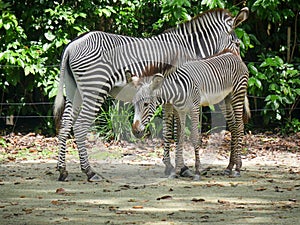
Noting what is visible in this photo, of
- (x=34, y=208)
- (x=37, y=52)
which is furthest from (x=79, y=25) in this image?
(x=34, y=208)

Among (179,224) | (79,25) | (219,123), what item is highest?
(79,25)

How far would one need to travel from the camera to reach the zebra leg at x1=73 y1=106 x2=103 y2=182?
307 inches

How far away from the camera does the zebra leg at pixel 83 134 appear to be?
779 cm

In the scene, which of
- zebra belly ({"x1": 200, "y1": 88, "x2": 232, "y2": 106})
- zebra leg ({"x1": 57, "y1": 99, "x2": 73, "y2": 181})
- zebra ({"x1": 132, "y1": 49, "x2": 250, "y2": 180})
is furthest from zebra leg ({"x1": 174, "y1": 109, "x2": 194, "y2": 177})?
zebra leg ({"x1": 57, "y1": 99, "x2": 73, "y2": 181})

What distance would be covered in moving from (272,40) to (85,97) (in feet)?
19.2

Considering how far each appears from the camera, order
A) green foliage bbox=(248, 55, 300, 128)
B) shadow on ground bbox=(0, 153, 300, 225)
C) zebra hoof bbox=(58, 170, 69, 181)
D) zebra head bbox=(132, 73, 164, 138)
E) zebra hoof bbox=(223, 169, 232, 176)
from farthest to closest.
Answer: green foliage bbox=(248, 55, 300, 128) → zebra hoof bbox=(223, 169, 232, 176) → zebra hoof bbox=(58, 170, 69, 181) → zebra head bbox=(132, 73, 164, 138) → shadow on ground bbox=(0, 153, 300, 225)

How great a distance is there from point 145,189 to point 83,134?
120 cm

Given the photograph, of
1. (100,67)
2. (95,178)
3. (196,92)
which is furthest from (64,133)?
→ (196,92)

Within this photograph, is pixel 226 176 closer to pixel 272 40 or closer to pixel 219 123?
pixel 219 123

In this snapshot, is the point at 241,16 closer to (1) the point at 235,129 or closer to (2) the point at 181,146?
Answer: (1) the point at 235,129

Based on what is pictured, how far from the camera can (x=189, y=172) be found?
792 centimetres

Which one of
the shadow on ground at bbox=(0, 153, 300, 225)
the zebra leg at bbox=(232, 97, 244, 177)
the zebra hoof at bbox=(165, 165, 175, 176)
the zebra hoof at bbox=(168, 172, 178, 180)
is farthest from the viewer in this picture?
the zebra leg at bbox=(232, 97, 244, 177)

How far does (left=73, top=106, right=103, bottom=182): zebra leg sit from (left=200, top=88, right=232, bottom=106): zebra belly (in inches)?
55.1

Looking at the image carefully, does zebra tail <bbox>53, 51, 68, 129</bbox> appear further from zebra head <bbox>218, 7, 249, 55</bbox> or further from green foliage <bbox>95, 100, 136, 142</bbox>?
green foliage <bbox>95, 100, 136, 142</bbox>
